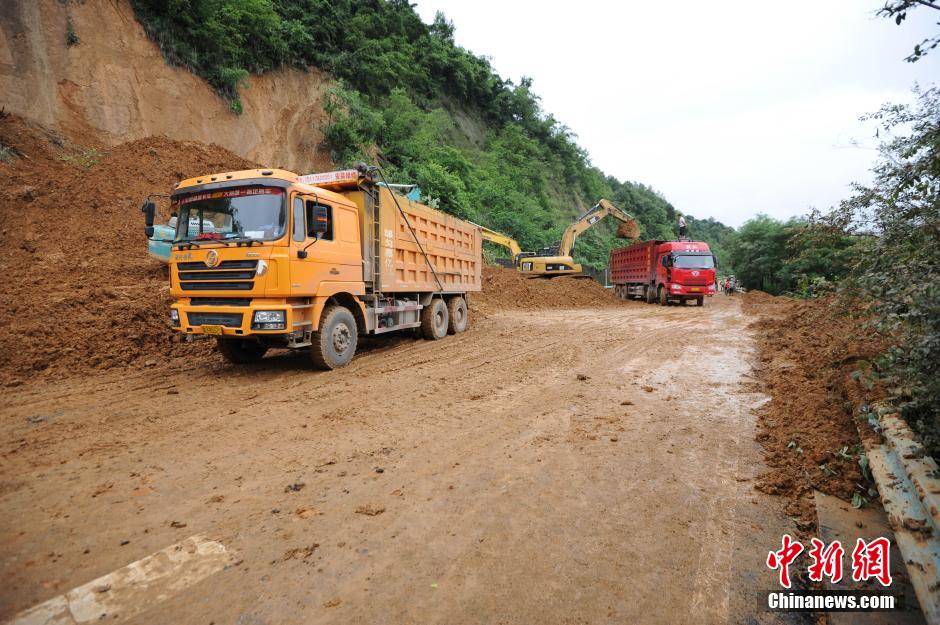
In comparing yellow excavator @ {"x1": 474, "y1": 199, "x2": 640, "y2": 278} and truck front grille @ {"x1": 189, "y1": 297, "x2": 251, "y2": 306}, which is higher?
yellow excavator @ {"x1": 474, "y1": 199, "x2": 640, "y2": 278}

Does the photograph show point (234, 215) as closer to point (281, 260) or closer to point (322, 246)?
point (281, 260)

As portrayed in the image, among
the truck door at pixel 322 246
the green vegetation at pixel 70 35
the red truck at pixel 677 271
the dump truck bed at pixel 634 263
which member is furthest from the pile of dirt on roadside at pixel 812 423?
the green vegetation at pixel 70 35

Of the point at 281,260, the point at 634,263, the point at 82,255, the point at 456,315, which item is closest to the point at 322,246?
the point at 281,260

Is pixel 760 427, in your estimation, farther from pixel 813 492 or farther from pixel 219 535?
pixel 219 535

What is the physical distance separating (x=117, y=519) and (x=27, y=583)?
0.59 meters

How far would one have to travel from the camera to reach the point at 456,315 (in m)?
11.4

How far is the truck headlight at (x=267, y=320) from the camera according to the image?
6027 mm

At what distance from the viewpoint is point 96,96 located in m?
14.3

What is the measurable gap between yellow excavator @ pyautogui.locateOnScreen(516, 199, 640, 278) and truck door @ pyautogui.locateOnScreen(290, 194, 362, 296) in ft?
56.2

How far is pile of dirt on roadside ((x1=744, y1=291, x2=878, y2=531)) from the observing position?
3.18m

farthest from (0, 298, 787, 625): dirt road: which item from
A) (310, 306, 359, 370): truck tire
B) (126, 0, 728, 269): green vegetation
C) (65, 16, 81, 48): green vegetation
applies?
(126, 0, 728, 269): green vegetation

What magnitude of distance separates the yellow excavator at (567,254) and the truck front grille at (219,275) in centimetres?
1894

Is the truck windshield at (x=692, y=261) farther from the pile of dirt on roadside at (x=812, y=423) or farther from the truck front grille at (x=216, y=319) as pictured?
the truck front grille at (x=216, y=319)
